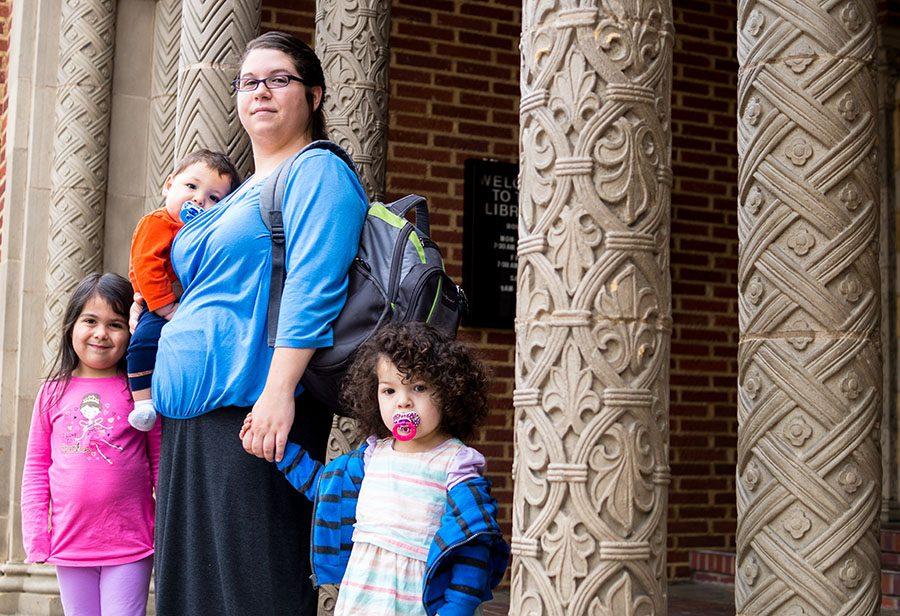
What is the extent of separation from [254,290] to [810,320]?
4.14 ft

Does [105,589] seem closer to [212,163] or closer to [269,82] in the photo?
[212,163]

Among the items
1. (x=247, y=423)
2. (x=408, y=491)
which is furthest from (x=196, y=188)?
(x=408, y=491)

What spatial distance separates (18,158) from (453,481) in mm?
4588

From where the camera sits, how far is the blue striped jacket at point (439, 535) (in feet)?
9.14

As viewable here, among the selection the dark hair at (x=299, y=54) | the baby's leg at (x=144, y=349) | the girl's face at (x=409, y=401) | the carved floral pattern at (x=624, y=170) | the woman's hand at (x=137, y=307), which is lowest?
the girl's face at (x=409, y=401)

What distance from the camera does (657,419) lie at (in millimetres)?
2666

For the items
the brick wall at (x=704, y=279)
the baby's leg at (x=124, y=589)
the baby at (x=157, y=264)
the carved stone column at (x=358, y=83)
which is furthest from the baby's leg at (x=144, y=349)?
the brick wall at (x=704, y=279)

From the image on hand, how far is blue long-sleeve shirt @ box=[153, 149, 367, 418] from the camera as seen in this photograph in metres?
2.91

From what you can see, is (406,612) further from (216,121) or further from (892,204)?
(892,204)

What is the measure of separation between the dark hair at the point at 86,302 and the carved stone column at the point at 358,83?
1.15 metres

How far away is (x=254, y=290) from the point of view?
3.04 meters

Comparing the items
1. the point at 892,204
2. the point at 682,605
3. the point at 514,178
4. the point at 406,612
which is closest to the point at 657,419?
the point at 406,612

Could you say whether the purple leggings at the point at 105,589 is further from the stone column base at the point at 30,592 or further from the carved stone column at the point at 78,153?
the carved stone column at the point at 78,153

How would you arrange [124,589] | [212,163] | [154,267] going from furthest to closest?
[124,589], [212,163], [154,267]
